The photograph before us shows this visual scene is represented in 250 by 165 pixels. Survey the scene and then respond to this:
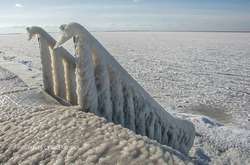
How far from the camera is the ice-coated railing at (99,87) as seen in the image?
11.7ft

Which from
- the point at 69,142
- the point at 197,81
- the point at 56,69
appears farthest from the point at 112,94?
the point at 197,81

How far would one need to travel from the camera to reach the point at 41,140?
2701 mm

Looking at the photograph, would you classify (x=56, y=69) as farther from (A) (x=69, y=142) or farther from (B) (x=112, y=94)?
(A) (x=69, y=142)

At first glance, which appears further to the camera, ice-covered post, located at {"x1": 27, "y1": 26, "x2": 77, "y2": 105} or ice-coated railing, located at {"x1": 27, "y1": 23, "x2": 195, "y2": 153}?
ice-covered post, located at {"x1": 27, "y1": 26, "x2": 77, "y2": 105}

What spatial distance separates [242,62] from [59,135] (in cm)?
1882

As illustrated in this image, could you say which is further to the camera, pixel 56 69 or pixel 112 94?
pixel 56 69

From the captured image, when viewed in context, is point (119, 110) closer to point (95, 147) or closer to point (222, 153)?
point (95, 147)

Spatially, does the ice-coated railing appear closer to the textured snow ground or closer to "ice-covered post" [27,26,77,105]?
"ice-covered post" [27,26,77,105]

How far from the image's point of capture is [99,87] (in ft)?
12.6

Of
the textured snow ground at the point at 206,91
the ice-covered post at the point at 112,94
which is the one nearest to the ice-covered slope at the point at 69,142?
the ice-covered post at the point at 112,94

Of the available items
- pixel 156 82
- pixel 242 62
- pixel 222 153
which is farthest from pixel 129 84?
pixel 242 62

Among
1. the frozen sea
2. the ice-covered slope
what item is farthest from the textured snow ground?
the ice-covered slope

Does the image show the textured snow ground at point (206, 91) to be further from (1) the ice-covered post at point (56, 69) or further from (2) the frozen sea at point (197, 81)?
(1) the ice-covered post at point (56, 69)

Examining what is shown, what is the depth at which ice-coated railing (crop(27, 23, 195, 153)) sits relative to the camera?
357cm
